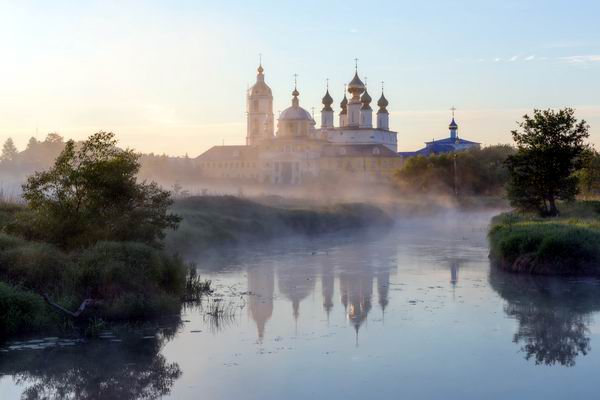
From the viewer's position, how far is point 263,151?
332ft

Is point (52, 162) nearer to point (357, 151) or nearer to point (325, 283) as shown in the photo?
point (357, 151)

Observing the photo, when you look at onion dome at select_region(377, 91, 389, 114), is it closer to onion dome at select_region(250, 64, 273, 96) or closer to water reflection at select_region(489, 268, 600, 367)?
onion dome at select_region(250, 64, 273, 96)

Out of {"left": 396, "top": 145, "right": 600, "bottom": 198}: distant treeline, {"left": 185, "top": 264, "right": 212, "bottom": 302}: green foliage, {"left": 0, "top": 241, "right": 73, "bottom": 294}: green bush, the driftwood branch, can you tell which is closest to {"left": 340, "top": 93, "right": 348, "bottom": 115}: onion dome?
{"left": 396, "top": 145, "right": 600, "bottom": 198}: distant treeline

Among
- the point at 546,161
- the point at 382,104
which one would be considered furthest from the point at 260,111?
the point at 546,161

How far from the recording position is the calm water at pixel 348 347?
1319 centimetres

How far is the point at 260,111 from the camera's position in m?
107

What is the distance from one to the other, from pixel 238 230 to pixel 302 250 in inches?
180

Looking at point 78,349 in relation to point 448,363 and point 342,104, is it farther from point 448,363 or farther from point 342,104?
point 342,104

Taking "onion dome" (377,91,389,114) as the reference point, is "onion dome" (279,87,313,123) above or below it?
below

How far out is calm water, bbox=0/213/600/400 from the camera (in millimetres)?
13188

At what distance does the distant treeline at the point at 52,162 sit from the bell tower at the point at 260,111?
888cm

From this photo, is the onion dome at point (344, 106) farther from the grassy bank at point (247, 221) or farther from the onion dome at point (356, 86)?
the grassy bank at point (247, 221)

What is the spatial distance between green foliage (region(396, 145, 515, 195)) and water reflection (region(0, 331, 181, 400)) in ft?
190

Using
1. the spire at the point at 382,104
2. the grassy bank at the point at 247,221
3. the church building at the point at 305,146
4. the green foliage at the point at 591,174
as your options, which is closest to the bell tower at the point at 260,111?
the church building at the point at 305,146
